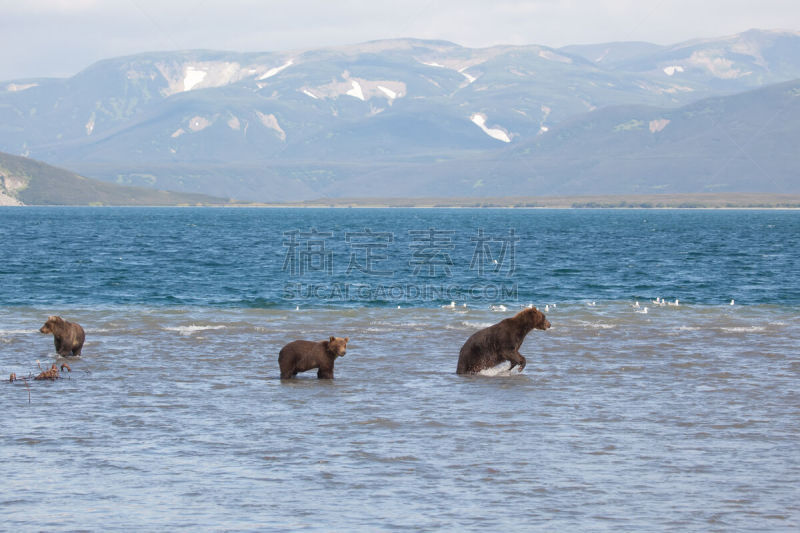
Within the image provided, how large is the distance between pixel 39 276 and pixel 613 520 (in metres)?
50.9

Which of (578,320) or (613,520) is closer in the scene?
(613,520)

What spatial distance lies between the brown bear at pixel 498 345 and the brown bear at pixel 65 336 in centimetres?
967

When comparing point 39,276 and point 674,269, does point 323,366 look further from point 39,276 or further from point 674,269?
point 674,269

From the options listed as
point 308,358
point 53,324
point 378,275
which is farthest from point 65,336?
point 378,275

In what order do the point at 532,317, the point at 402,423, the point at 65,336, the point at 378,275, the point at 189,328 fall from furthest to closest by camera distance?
the point at 378,275 < the point at 189,328 < the point at 65,336 < the point at 532,317 < the point at 402,423

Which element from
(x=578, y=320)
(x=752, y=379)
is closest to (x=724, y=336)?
(x=578, y=320)

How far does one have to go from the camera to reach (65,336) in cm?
2512

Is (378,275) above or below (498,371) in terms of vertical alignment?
below

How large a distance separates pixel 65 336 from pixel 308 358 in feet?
22.9

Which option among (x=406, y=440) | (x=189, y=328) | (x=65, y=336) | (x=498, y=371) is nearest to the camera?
(x=406, y=440)

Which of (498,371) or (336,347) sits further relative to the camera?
(498,371)

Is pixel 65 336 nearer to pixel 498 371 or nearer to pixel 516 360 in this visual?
pixel 498 371

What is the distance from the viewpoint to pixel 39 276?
57469mm

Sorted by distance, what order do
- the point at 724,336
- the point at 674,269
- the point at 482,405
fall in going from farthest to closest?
1. the point at 674,269
2. the point at 724,336
3. the point at 482,405
